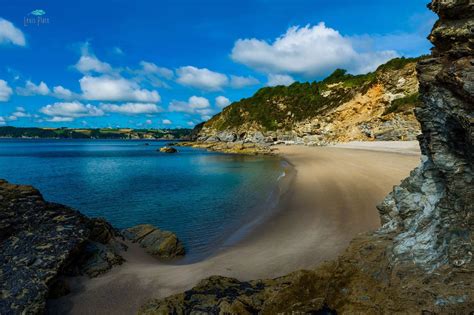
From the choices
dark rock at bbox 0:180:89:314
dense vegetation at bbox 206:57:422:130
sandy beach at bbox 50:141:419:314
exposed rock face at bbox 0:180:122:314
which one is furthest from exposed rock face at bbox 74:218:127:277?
dense vegetation at bbox 206:57:422:130

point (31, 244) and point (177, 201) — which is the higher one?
point (31, 244)

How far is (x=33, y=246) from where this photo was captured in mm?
7758

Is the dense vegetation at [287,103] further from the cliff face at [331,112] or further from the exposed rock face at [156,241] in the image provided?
the exposed rock face at [156,241]

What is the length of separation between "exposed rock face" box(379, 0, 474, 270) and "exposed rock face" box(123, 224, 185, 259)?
26.8 ft

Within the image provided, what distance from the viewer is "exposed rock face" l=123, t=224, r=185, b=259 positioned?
37.8 ft

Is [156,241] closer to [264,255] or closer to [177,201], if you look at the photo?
[264,255]

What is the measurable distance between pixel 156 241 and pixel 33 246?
4720mm

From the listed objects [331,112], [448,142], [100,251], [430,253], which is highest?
[331,112]

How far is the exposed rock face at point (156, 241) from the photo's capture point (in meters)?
11.5

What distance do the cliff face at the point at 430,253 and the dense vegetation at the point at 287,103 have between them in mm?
88368

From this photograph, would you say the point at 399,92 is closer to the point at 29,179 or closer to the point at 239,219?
the point at 239,219

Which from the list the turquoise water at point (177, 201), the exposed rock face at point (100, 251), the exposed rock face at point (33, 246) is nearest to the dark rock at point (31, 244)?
the exposed rock face at point (33, 246)

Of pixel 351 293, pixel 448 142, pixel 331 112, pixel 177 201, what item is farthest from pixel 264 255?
pixel 331 112

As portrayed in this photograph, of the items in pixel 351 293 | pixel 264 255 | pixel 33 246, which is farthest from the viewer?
pixel 264 255
